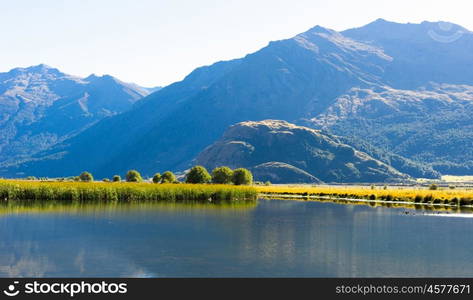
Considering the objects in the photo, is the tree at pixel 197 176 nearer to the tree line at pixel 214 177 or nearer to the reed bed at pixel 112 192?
the tree line at pixel 214 177

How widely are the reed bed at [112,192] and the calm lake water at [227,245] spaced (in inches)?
1042

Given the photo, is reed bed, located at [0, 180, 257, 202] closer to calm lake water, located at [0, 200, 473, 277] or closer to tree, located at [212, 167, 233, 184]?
calm lake water, located at [0, 200, 473, 277]

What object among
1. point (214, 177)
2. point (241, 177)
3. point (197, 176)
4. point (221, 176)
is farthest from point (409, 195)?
point (214, 177)

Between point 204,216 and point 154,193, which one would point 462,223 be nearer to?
point 204,216

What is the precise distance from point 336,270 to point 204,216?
40.0 m

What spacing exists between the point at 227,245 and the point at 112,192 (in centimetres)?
6427

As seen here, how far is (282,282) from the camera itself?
33.9 meters

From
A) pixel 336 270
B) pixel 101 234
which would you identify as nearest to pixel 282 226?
pixel 101 234

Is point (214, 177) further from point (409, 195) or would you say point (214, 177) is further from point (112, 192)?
point (112, 192)

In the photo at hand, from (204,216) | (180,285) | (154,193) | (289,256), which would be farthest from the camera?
(154,193)

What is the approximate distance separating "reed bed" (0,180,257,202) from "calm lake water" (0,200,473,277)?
26459 millimetres

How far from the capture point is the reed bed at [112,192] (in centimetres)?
10162

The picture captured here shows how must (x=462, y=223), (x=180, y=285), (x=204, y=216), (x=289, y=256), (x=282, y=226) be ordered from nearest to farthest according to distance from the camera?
(x=180, y=285) → (x=289, y=256) → (x=282, y=226) → (x=462, y=223) → (x=204, y=216)

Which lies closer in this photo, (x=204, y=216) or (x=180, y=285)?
(x=180, y=285)
